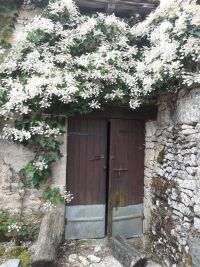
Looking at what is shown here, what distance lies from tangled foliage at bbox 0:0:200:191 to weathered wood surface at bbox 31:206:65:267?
0.56 m

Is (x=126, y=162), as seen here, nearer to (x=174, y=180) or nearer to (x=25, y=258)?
(x=174, y=180)

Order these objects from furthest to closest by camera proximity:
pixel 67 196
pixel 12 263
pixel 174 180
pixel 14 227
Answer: pixel 67 196 → pixel 14 227 → pixel 174 180 → pixel 12 263

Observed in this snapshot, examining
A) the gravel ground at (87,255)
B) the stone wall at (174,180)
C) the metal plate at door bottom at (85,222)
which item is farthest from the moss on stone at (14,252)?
the stone wall at (174,180)

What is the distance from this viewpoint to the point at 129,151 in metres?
5.27

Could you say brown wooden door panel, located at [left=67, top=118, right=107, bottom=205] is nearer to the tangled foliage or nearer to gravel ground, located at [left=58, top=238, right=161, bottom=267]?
the tangled foliage

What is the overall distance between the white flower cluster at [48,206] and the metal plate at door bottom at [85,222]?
1.34ft

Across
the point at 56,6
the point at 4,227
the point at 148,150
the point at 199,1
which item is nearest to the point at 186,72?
the point at 199,1

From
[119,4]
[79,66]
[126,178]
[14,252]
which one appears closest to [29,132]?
[79,66]

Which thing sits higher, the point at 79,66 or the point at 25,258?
the point at 79,66

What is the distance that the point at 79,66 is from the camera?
15.3 feet

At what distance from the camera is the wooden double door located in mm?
5004

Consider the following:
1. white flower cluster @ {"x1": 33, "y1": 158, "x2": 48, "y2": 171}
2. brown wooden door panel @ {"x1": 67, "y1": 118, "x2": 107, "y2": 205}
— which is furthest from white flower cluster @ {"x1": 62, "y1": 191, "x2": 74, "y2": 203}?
white flower cluster @ {"x1": 33, "y1": 158, "x2": 48, "y2": 171}

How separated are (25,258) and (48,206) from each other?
823 mm

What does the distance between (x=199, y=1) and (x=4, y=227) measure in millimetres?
4479
